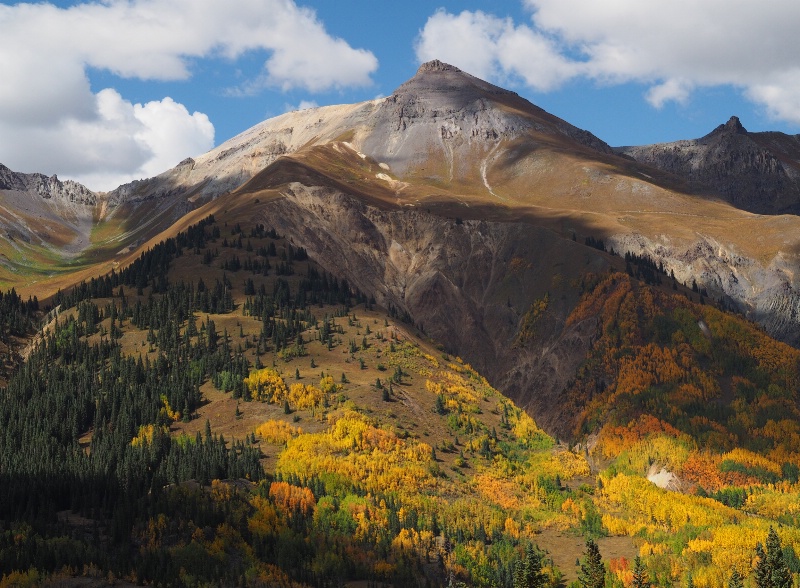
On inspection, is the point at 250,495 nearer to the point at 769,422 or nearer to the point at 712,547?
the point at 712,547

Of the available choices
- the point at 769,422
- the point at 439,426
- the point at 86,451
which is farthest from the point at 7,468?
the point at 769,422

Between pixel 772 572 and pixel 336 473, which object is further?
pixel 336 473

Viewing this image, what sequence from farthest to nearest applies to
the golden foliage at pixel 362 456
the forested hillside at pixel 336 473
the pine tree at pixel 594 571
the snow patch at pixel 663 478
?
the snow patch at pixel 663 478
the golden foliage at pixel 362 456
the forested hillside at pixel 336 473
the pine tree at pixel 594 571

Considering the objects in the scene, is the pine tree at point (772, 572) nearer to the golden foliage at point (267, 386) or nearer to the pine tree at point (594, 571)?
the pine tree at point (594, 571)

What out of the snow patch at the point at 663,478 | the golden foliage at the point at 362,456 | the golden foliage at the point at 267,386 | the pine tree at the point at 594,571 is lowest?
the snow patch at the point at 663,478

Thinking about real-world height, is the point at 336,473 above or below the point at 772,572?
above

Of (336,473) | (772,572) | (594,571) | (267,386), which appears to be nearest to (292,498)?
(336,473)

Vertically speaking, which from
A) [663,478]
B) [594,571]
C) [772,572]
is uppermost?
[772,572]

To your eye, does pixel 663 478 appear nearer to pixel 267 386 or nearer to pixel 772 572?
pixel 772 572

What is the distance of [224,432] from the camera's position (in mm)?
152750

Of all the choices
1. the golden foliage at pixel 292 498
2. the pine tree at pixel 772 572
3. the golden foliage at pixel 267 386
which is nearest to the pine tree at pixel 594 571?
the pine tree at pixel 772 572

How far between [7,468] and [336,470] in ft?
156

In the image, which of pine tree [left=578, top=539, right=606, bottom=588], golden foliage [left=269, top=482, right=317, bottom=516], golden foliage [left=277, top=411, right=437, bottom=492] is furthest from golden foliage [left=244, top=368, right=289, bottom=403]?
pine tree [left=578, top=539, right=606, bottom=588]

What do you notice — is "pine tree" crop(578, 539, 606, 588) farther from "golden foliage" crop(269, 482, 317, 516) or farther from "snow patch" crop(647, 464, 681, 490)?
"snow patch" crop(647, 464, 681, 490)
